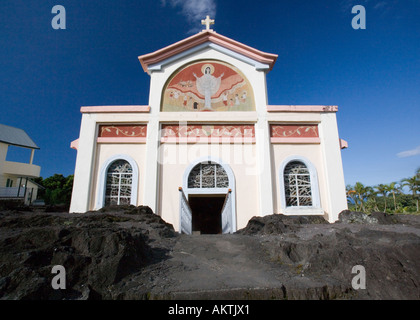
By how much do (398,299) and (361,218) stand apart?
5.47m

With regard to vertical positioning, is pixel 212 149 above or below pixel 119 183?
above

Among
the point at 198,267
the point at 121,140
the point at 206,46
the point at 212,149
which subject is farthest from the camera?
the point at 206,46

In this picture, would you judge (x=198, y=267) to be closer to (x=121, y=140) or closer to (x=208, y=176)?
(x=208, y=176)

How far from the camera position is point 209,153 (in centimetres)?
950

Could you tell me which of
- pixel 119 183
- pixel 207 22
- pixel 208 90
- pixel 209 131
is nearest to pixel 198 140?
pixel 209 131

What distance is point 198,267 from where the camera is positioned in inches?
160

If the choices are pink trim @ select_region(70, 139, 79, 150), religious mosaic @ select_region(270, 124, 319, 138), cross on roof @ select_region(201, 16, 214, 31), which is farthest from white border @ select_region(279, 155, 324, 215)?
pink trim @ select_region(70, 139, 79, 150)

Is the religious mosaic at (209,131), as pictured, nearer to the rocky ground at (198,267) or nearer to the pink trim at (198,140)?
the pink trim at (198,140)

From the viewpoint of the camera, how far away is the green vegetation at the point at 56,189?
26406 millimetres

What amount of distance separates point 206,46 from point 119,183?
746 cm

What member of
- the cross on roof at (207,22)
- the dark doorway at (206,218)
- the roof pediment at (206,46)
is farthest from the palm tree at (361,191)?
the cross on roof at (207,22)

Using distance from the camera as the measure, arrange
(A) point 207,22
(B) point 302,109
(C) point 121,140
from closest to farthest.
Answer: (C) point 121,140
(B) point 302,109
(A) point 207,22

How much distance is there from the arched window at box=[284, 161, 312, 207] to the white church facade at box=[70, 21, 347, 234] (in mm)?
40
